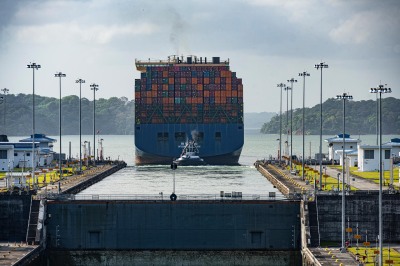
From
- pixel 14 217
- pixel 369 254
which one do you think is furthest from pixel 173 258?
pixel 369 254

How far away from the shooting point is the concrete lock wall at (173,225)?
Result: 347 ft

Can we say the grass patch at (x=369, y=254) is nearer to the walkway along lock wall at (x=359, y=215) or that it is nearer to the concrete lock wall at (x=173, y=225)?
the walkway along lock wall at (x=359, y=215)

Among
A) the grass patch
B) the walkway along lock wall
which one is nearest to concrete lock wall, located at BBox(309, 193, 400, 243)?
the walkway along lock wall

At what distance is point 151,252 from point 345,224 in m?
19.0

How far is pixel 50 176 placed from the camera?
159375 mm

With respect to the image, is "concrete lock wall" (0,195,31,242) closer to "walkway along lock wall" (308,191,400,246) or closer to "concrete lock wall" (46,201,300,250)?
"concrete lock wall" (46,201,300,250)

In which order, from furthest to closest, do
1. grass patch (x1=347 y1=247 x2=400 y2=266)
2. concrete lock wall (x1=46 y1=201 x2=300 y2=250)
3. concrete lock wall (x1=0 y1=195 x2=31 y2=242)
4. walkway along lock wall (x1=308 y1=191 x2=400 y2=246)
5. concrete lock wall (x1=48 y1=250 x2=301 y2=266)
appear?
1. concrete lock wall (x1=0 y1=195 x2=31 y2=242)
2. concrete lock wall (x1=46 y1=201 x2=300 y2=250)
3. walkway along lock wall (x1=308 y1=191 x2=400 y2=246)
4. concrete lock wall (x1=48 y1=250 x2=301 y2=266)
5. grass patch (x1=347 y1=247 x2=400 y2=266)

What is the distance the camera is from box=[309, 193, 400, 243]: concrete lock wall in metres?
105

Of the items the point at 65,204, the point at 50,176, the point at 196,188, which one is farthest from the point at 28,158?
the point at 65,204

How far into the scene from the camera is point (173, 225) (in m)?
107

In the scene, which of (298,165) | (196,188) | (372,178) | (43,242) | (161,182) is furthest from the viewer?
(298,165)

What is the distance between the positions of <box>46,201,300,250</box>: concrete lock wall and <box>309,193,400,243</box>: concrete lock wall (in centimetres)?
281

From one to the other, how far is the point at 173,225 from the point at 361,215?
60.6 feet

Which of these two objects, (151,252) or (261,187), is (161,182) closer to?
(261,187)
